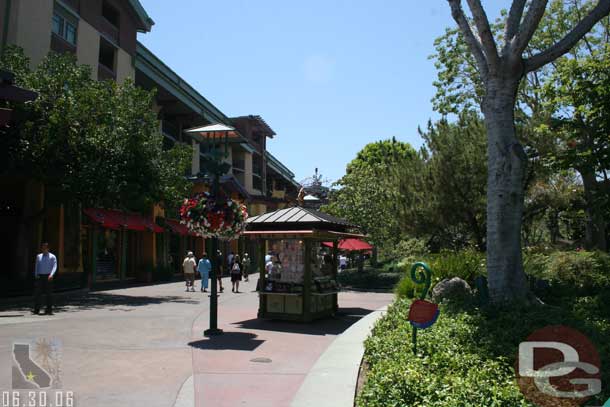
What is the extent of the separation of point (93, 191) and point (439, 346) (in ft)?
45.0

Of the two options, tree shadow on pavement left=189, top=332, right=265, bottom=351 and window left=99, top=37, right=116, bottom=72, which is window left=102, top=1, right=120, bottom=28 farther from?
tree shadow on pavement left=189, top=332, right=265, bottom=351

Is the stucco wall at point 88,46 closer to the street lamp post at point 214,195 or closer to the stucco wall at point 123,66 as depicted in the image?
the stucco wall at point 123,66

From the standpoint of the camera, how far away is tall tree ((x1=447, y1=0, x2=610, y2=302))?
9477 mm

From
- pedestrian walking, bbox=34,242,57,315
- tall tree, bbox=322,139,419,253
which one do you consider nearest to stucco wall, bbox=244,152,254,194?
tall tree, bbox=322,139,419,253

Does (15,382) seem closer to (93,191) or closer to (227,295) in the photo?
(93,191)

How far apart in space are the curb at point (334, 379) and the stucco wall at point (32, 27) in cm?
1791

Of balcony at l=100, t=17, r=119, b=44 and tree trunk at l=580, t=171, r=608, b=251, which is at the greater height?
balcony at l=100, t=17, r=119, b=44

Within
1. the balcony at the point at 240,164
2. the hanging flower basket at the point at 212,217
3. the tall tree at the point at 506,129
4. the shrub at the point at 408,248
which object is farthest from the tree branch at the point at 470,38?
the balcony at the point at 240,164

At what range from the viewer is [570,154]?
12984 mm

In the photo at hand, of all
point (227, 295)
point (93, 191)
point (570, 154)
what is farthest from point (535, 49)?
point (93, 191)

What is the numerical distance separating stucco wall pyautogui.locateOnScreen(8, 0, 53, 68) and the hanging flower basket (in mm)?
13447

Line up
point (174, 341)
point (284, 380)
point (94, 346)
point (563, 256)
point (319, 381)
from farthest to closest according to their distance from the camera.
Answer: point (563, 256), point (174, 341), point (94, 346), point (284, 380), point (319, 381)

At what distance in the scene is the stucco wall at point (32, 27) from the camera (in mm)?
19250

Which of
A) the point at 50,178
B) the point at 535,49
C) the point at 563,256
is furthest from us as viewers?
the point at 535,49
